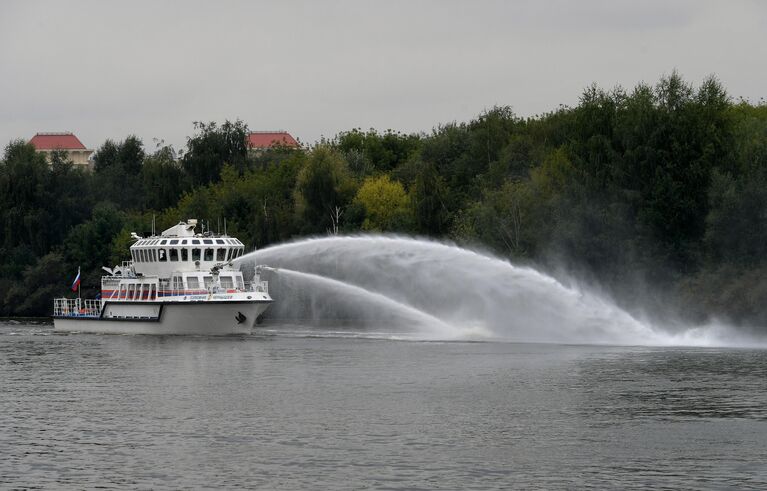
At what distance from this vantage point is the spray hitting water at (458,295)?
8331 centimetres

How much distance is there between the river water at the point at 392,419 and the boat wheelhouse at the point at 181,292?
44.6 feet

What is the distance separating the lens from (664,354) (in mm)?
71125

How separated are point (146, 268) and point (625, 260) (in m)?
36.1

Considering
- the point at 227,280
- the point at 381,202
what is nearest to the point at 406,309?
the point at 227,280

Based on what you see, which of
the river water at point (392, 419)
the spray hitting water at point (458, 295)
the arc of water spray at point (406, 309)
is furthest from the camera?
the arc of water spray at point (406, 309)

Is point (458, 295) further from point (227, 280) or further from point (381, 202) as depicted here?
point (381, 202)

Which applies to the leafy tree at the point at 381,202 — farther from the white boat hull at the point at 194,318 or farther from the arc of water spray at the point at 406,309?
the white boat hull at the point at 194,318

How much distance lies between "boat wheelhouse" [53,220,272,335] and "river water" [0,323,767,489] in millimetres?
13592

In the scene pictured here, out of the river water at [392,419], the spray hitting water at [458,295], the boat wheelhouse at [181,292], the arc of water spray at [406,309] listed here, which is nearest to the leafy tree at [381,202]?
the spray hitting water at [458,295]

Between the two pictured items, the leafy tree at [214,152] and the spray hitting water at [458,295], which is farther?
the leafy tree at [214,152]

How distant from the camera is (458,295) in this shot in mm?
93625

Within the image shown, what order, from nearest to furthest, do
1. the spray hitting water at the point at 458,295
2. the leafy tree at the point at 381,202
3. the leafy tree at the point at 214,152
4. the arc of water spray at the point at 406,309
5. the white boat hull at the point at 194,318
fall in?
the spray hitting water at the point at 458,295, the white boat hull at the point at 194,318, the arc of water spray at the point at 406,309, the leafy tree at the point at 381,202, the leafy tree at the point at 214,152

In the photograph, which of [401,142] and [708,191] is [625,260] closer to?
[708,191]

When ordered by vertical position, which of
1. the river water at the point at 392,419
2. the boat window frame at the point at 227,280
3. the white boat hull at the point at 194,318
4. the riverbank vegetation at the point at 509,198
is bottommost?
the river water at the point at 392,419
